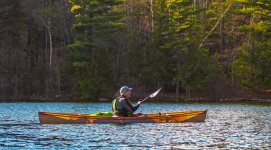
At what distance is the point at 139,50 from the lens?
6656 centimetres

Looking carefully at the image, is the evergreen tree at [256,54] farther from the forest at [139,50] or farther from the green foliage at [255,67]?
the forest at [139,50]

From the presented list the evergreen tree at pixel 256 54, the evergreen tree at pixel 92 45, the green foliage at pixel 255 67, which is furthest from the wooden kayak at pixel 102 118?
the evergreen tree at pixel 256 54

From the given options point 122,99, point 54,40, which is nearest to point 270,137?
point 122,99

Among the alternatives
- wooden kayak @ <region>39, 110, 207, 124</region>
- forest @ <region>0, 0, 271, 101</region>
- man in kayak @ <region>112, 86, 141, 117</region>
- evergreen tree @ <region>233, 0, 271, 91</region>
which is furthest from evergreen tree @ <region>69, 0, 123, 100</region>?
man in kayak @ <region>112, 86, 141, 117</region>

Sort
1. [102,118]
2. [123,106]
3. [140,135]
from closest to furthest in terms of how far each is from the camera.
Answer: [140,135] → [102,118] → [123,106]

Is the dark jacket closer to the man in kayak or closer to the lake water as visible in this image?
the man in kayak

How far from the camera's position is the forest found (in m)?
63.2

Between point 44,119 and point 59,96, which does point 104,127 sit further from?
point 59,96

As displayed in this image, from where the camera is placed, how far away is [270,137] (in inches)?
980

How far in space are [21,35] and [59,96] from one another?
1223cm

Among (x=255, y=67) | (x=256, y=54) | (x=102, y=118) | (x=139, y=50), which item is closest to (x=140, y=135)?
(x=102, y=118)

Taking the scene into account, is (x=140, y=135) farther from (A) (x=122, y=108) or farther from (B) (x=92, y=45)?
(B) (x=92, y=45)

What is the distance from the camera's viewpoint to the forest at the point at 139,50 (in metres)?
63.2

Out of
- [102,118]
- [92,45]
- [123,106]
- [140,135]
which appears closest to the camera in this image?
[140,135]
